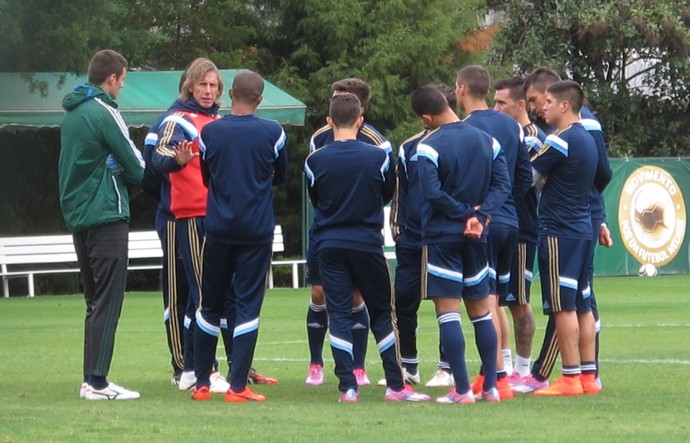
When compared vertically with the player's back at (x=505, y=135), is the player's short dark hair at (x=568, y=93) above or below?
above

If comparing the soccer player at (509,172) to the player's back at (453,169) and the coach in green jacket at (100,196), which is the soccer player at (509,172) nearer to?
A: the player's back at (453,169)

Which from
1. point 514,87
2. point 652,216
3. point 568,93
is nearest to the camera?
point 568,93

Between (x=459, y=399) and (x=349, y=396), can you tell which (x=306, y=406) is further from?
(x=459, y=399)

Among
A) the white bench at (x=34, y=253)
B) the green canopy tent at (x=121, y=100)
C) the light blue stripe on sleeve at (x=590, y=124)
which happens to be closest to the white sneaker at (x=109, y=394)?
the light blue stripe on sleeve at (x=590, y=124)

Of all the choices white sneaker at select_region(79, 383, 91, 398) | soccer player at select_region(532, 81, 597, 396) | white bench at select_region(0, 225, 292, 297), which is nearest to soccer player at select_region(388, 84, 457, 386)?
soccer player at select_region(532, 81, 597, 396)

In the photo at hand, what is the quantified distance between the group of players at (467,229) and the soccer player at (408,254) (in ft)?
0.03

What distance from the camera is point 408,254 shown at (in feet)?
34.4

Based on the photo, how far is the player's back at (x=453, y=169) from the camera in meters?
9.31

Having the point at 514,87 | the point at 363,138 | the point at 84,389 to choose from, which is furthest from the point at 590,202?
the point at 84,389

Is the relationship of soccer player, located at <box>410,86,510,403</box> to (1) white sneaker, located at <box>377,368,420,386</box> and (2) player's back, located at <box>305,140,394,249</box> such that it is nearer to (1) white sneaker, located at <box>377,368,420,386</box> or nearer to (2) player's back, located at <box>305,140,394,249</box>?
(2) player's back, located at <box>305,140,394,249</box>

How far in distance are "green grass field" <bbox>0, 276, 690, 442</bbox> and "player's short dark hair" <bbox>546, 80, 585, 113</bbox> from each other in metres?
1.97

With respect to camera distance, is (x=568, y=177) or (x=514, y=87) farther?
(x=514, y=87)

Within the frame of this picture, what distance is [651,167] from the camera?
28.7 m

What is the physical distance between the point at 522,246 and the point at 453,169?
149 cm
